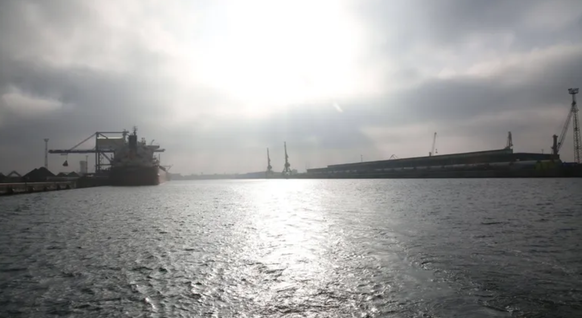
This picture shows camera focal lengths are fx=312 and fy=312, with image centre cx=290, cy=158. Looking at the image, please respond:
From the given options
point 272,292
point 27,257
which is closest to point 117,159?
point 27,257

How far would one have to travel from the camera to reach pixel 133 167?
336 ft

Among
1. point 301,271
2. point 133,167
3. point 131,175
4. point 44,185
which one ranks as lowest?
point 301,271

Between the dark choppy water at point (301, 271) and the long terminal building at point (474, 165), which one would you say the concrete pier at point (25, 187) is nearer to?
the dark choppy water at point (301, 271)

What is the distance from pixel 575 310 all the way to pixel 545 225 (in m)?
13.8

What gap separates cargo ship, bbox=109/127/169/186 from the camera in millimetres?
101062

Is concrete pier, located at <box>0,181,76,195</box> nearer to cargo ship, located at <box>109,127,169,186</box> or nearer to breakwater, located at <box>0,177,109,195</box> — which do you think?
breakwater, located at <box>0,177,109,195</box>

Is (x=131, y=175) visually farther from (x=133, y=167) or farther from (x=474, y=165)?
(x=474, y=165)

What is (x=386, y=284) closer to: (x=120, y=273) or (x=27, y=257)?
(x=120, y=273)

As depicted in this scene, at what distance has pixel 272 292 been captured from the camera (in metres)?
8.73

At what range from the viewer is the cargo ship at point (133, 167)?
101 meters

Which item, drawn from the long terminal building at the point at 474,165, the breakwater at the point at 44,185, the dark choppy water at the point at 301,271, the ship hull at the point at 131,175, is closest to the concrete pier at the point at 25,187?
the breakwater at the point at 44,185

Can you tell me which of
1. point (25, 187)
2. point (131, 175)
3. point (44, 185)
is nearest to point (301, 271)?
point (25, 187)

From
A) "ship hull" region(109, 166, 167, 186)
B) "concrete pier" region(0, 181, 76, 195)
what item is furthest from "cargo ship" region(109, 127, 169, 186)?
Answer: "concrete pier" region(0, 181, 76, 195)

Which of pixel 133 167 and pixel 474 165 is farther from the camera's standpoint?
pixel 474 165
